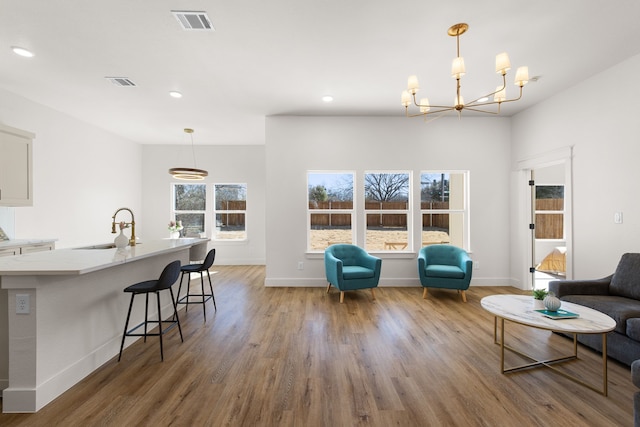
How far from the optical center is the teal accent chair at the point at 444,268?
14.2ft

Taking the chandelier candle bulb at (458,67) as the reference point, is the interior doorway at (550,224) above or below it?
below

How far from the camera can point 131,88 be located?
4047 mm

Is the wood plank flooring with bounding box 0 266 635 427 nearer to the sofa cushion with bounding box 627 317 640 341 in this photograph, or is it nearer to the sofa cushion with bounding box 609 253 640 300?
the sofa cushion with bounding box 627 317 640 341

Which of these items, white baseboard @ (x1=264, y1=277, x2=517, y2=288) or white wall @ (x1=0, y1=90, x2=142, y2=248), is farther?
white baseboard @ (x1=264, y1=277, x2=517, y2=288)

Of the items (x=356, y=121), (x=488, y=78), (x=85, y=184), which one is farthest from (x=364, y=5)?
(x=85, y=184)

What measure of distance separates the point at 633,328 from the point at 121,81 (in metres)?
6.04

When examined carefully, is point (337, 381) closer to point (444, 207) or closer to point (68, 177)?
point (444, 207)

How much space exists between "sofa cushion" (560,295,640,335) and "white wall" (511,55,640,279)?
0.83m

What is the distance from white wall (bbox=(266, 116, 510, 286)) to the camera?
17.1 feet

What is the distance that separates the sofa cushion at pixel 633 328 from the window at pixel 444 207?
2978mm

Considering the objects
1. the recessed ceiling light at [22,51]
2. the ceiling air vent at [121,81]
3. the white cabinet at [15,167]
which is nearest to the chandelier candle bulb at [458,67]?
the ceiling air vent at [121,81]

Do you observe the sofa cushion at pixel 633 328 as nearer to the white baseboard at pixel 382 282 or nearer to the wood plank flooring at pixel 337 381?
the wood plank flooring at pixel 337 381

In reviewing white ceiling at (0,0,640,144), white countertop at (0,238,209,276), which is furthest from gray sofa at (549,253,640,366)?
white countertop at (0,238,209,276)

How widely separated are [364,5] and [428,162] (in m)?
3.38
